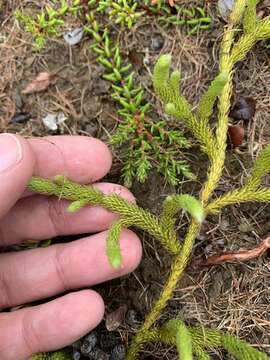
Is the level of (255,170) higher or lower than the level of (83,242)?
higher

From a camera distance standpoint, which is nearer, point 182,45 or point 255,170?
point 255,170

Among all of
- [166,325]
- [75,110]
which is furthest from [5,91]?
[166,325]

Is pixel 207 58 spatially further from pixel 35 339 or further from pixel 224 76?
pixel 35 339

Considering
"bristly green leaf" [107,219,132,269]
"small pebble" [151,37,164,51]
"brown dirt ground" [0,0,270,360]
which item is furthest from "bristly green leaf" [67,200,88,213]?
"small pebble" [151,37,164,51]

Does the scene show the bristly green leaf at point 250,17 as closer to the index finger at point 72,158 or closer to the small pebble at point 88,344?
the index finger at point 72,158

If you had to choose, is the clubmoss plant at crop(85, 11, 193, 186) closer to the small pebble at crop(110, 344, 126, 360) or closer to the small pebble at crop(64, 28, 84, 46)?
the small pebble at crop(64, 28, 84, 46)

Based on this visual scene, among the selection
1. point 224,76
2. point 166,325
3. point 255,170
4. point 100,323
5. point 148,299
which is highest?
point 224,76

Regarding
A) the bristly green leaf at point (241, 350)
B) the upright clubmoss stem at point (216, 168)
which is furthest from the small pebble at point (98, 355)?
the bristly green leaf at point (241, 350)

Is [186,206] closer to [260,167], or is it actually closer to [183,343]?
[260,167]
